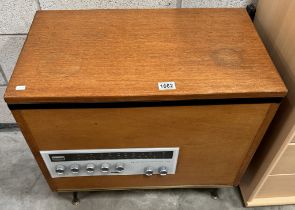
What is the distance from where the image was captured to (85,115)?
700 millimetres

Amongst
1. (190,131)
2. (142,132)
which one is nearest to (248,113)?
(190,131)

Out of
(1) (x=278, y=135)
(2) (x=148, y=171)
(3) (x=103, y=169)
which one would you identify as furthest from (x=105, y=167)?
(1) (x=278, y=135)

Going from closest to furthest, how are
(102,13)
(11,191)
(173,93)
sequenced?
(173,93)
(102,13)
(11,191)

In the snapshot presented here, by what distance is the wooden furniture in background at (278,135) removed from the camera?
2.43 feet

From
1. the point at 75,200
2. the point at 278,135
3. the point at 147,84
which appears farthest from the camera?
the point at 75,200

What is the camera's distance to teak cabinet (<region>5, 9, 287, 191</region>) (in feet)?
2.16

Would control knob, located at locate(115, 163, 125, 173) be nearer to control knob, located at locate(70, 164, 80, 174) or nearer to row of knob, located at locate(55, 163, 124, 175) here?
row of knob, located at locate(55, 163, 124, 175)

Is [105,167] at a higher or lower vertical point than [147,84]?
lower

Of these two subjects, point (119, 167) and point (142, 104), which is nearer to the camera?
point (142, 104)

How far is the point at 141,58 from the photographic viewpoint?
730 millimetres

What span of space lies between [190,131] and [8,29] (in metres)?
0.70

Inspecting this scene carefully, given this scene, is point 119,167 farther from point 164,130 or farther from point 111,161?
point 164,130

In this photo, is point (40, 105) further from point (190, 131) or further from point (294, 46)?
point (294, 46)

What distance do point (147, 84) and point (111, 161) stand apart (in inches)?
11.9
